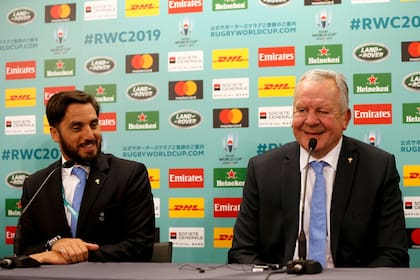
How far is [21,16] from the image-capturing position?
4520 mm

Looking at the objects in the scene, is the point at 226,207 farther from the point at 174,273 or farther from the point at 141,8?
the point at 174,273

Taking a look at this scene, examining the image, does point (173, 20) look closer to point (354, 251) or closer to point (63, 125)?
point (63, 125)

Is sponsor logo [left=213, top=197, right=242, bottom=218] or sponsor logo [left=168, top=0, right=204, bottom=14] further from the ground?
sponsor logo [left=168, top=0, right=204, bottom=14]

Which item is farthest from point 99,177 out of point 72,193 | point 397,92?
point 397,92

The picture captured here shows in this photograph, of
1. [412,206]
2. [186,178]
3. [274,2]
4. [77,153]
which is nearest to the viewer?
[77,153]

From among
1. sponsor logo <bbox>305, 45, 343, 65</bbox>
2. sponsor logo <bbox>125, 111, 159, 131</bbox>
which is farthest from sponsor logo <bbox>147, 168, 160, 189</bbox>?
sponsor logo <bbox>305, 45, 343, 65</bbox>

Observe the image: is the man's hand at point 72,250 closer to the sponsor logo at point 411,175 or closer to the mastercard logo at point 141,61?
the mastercard logo at point 141,61

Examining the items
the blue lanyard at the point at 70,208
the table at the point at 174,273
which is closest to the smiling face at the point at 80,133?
the blue lanyard at the point at 70,208

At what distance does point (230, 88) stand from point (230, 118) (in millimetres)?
219

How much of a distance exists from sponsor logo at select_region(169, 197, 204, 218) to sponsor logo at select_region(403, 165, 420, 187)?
143 centimetres

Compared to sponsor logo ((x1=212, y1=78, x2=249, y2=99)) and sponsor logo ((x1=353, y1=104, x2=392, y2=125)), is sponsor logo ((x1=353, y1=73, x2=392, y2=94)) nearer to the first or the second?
sponsor logo ((x1=353, y1=104, x2=392, y2=125))

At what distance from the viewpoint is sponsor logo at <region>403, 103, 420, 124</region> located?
374 centimetres

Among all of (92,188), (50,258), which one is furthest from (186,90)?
(50,258)

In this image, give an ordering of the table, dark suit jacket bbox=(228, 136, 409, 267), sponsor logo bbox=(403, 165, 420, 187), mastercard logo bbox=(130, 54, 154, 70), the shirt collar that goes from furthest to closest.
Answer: mastercard logo bbox=(130, 54, 154, 70) < sponsor logo bbox=(403, 165, 420, 187) < the shirt collar < dark suit jacket bbox=(228, 136, 409, 267) < the table
